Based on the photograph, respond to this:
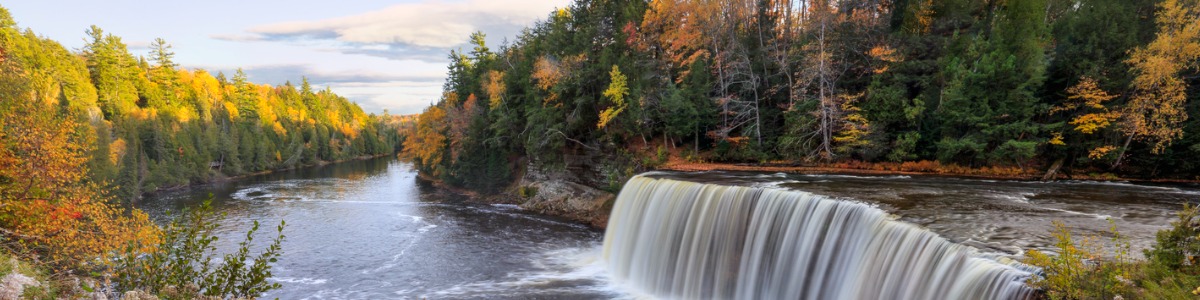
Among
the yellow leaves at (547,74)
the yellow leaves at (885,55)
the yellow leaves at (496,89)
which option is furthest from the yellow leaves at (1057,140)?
the yellow leaves at (496,89)

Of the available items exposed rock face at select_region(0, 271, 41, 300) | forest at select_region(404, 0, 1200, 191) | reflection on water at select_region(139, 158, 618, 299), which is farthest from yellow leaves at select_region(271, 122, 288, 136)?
exposed rock face at select_region(0, 271, 41, 300)

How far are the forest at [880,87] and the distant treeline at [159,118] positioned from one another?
25.0 m

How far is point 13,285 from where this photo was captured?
729 cm

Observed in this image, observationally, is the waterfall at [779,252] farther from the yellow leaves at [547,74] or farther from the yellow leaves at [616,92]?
the yellow leaves at [547,74]

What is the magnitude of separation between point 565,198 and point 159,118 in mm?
60035

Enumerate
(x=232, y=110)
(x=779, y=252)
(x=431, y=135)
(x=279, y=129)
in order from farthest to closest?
(x=279, y=129) < (x=232, y=110) < (x=431, y=135) < (x=779, y=252)

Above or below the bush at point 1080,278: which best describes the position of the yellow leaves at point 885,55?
above

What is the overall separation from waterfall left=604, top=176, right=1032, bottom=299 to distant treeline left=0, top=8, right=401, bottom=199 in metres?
20.3

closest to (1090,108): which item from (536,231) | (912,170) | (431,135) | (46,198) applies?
(912,170)

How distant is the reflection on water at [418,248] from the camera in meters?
18.4

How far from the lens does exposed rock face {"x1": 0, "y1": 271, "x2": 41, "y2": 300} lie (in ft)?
22.4

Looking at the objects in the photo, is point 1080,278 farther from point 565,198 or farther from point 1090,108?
point 565,198

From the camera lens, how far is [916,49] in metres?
25.6

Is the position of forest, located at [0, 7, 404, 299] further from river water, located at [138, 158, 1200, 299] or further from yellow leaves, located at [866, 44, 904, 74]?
yellow leaves, located at [866, 44, 904, 74]
